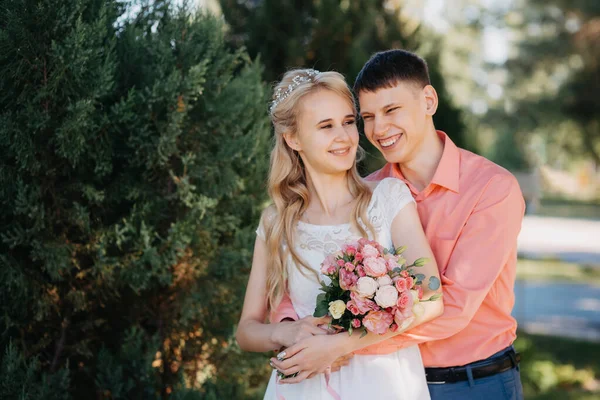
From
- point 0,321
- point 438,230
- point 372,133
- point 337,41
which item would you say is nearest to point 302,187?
point 372,133

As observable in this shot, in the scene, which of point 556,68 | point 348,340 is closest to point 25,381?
point 348,340

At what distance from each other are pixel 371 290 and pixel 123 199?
2085 millimetres

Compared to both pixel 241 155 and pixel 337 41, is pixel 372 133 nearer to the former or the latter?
pixel 241 155

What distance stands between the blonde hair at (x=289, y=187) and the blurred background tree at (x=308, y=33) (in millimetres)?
2569

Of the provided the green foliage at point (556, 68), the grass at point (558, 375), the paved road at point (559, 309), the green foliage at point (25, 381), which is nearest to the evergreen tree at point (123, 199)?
the green foliage at point (25, 381)

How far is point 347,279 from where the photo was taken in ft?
7.79

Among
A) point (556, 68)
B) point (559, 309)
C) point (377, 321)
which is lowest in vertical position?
point (559, 309)

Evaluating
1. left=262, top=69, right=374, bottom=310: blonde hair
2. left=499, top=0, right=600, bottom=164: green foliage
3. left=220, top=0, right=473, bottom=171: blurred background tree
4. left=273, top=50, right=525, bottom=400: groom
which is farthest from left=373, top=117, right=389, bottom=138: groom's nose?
left=499, top=0, right=600, bottom=164: green foliage

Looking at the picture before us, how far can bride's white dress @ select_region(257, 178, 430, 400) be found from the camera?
8.93 feet

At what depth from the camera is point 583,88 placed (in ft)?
53.1

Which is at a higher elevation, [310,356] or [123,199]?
[123,199]

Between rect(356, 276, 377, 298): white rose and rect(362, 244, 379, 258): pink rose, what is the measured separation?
0.10m

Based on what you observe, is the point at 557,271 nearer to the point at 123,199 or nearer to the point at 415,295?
the point at 123,199

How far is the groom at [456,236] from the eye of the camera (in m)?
2.75
